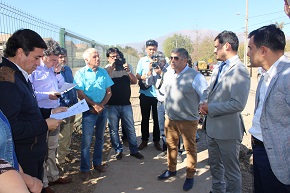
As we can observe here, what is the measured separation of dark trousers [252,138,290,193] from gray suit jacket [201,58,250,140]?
550 mm

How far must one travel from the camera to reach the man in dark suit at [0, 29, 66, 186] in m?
1.91

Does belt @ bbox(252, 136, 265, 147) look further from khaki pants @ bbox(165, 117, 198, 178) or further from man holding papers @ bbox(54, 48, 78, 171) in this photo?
man holding papers @ bbox(54, 48, 78, 171)

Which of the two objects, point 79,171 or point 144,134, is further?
point 144,134

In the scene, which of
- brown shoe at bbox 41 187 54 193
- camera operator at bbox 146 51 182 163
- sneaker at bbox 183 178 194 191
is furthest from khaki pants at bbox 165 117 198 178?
brown shoe at bbox 41 187 54 193

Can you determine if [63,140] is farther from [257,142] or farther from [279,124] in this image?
[279,124]

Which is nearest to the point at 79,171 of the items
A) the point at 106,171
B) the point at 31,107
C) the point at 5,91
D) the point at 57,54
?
the point at 106,171

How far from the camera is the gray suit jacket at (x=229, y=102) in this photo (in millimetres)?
2795

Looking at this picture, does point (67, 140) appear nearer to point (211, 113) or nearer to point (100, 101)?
point (100, 101)

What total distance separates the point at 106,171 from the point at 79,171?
46cm

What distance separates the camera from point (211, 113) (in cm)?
293

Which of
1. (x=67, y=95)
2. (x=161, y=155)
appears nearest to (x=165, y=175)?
(x=161, y=155)

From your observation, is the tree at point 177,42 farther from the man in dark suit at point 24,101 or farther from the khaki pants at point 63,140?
the man in dark suit at point 24,101

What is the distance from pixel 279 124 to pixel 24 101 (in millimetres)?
2000

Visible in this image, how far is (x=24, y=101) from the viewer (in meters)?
2.04
